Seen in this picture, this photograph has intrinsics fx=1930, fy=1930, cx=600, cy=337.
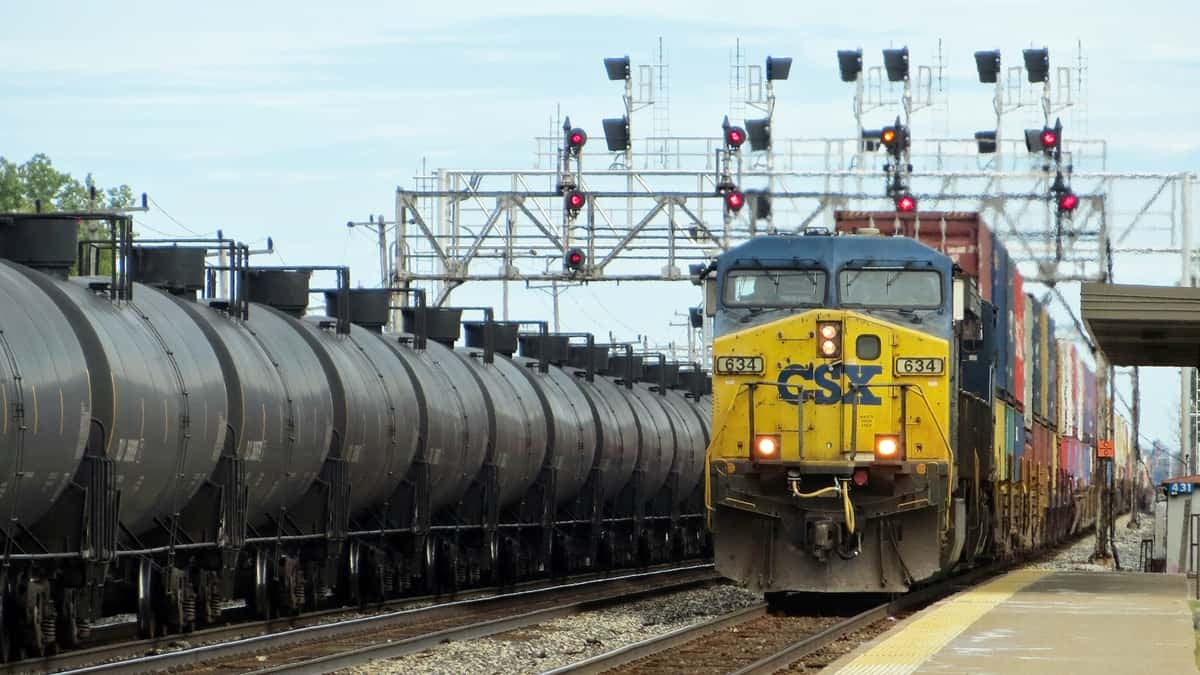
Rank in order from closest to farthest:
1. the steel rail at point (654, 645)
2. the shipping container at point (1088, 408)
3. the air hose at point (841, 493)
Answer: the steel rail at point (654, 645) → the air hose at point (841, 493) → the shipping container at point (1088, 408)

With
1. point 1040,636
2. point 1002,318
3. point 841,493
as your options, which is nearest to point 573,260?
point 1002,318

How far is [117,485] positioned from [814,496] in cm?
734

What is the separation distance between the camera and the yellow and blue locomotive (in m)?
19.7

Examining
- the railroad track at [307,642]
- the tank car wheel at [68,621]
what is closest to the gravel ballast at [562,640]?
the railroad track at [307,642]

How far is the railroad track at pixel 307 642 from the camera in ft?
49.8

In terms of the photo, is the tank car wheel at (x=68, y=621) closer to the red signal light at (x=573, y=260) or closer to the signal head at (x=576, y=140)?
the signal head at (x=576, y=140)

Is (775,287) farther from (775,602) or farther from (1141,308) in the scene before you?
(1141,308)

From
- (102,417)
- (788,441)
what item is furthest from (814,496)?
(102,417)

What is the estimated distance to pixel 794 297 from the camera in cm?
2039

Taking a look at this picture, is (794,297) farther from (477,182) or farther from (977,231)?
(477,182)

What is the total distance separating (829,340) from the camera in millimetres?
19891

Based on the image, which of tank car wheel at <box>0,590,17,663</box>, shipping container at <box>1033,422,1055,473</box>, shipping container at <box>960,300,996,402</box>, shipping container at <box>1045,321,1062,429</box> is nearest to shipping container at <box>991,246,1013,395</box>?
shipping container at <box>960,300,996,402</box>

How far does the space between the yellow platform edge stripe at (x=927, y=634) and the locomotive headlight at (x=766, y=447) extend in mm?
2227

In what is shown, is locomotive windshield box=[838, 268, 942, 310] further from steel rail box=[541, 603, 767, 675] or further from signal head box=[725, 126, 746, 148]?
signal head box=[725, 126, 746, 148]
